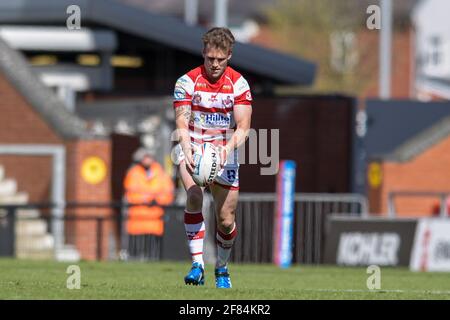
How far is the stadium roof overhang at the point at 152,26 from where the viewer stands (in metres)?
32.1

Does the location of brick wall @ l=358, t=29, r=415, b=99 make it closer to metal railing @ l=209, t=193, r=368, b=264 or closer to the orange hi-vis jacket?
metal railing @ l=209, t=193, r=368, b=264

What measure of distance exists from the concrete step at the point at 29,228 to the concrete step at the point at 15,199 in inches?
72.8

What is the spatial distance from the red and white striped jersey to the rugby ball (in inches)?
8.3

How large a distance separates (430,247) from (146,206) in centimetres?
468

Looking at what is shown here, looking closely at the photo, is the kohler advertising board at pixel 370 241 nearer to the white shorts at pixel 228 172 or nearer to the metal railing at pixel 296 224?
the metal railing at pixel 296 224

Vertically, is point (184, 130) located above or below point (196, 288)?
above

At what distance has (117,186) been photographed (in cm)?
3144

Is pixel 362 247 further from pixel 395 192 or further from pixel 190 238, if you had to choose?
pixel 190 238

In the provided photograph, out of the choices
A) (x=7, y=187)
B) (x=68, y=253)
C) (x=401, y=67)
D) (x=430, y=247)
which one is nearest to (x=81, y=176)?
(x=7, y=187)

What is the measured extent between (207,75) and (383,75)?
30084 mm

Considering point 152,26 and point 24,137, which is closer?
point 24,137

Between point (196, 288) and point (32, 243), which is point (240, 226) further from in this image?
point (196, 288)

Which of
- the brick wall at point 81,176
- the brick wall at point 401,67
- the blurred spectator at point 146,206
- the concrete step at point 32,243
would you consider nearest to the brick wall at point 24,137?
the brick wall at point 81,176

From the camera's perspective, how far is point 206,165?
13547mm
